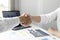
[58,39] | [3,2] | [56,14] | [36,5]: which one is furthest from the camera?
[3,2]

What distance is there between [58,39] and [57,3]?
0.96 meters

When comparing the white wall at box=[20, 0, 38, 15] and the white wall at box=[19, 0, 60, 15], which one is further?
the white wall at box=[20, 0, 38, 15]

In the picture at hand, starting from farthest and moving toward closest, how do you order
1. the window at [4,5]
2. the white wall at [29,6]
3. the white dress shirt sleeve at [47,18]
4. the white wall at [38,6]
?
the window at [4,5]
the white wall at [29,6]
the white wall at [38,6]
the white dress shirt sleeve at [47,18]

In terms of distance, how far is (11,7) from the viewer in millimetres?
2217

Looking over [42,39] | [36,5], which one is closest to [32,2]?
[36,5]

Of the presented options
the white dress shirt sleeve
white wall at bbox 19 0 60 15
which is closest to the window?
white wall at bbox 19 0 60 15

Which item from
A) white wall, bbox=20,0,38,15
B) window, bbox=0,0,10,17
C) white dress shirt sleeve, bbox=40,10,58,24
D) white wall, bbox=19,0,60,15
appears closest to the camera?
white dress shirt sleeve, bbox=40,10,58,24

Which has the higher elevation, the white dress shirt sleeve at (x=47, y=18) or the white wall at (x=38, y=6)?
the white wall at (x=38, y=6)

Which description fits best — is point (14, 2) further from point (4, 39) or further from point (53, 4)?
point (4, 39)

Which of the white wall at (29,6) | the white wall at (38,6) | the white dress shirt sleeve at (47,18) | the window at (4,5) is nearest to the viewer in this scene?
the white dress shirt sleeve at (47,18)

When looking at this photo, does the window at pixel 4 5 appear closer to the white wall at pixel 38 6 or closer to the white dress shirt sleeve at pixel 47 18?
the white wall at pixel 38 6

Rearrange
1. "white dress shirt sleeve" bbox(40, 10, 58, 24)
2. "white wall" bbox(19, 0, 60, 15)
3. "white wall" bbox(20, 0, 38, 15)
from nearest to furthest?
"white dress shirt sleeve" bbox(40, 10, 58, 24) → "white wall" bbox(19, 0, 60, 15) → "white wall" bbox(20, 0, 38, 15)

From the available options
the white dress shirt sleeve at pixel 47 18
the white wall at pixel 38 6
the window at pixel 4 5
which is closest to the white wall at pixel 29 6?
the white wall at pixel 38 6

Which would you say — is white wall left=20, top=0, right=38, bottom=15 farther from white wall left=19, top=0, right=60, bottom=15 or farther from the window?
the window
